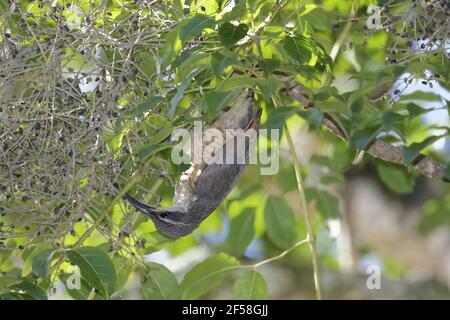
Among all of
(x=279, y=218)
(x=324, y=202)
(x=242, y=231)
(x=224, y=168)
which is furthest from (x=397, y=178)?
(x=224, y=168)

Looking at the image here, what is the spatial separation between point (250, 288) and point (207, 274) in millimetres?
164

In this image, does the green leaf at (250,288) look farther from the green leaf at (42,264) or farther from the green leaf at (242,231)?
the green leaf at (42,264)

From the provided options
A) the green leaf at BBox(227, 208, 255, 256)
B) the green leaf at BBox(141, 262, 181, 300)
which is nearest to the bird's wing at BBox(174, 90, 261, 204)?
the green leaf at BBox(141, 262, 181, 300)

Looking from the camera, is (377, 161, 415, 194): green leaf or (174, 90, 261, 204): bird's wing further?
(377, 161, 415, 194): green leaf

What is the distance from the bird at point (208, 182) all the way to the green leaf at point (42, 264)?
11.1 inches

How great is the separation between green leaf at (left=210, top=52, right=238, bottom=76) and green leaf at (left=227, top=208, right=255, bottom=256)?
1457 millimetres

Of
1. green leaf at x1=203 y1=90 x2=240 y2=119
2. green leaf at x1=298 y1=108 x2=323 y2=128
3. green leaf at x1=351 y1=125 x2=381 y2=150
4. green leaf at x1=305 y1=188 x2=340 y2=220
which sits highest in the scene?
green leaf at x1=305 y1=188 x2=340 y2=220

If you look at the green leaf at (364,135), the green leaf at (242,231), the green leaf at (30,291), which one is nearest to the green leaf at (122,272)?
the green leaf at (30,291)

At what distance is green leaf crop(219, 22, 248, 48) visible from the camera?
2014 millimetres

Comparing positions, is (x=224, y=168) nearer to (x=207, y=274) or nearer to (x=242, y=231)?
(x=207, y=274)

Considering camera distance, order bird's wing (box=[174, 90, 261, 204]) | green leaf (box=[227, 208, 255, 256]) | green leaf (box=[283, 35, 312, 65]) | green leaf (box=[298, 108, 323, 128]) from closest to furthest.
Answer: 1. green leaf (box=[298, 108, 323, 128])
2. green leaf (box=[283, 35, 312, 65])
3. bird's wing (box=[174, 90, 261, 204])
4. green leaf (box=[227, 208, 255, 256])

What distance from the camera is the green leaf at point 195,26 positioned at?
200cm

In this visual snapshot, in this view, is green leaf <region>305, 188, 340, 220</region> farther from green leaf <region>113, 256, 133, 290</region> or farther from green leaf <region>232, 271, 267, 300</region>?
green leaf <region>113, 256, 133, 290</region>

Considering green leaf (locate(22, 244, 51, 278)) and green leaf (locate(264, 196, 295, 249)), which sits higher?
green leaf (locate(264, 196, 295, 249))
